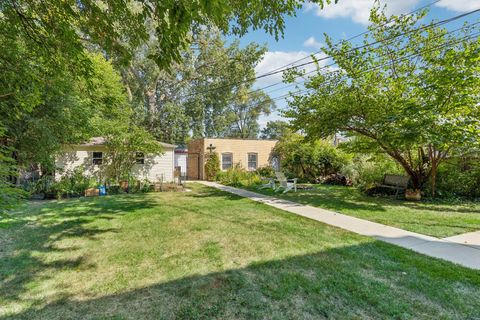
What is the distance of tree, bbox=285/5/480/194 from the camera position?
714cm

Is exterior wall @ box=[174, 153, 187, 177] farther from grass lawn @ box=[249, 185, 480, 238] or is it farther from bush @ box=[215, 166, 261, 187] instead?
grass lawn @ box=[249, 185, 480, 238]

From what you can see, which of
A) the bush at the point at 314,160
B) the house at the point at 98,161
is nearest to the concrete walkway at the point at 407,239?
the bush at the point at 314,160

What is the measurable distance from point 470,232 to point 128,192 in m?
12.1

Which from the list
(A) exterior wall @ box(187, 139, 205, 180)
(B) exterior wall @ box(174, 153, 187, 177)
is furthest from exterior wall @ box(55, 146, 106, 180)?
(B) exterior wall @ box(174, 153, 187, 177)

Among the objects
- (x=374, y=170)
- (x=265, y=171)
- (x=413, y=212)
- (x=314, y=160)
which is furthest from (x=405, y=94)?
(x=265, y=171)

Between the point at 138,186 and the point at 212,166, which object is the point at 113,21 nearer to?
the point at 138,186

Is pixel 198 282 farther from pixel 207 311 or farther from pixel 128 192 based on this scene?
pixel 128 192

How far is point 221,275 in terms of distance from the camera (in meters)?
3.33

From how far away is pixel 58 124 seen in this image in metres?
7.90

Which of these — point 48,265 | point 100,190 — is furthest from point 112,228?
point 100,190

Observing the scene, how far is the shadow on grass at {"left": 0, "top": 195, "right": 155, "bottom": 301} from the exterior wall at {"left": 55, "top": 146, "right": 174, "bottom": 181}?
433cm

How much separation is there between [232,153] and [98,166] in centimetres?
883

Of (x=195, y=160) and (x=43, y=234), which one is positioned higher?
(x=195, y=160)

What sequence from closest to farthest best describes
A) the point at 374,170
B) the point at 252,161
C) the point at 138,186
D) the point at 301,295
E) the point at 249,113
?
the point at 301,295 → the point at 374,170 → the point at 138,186 → the point at 252,161 → the point at 249,113
